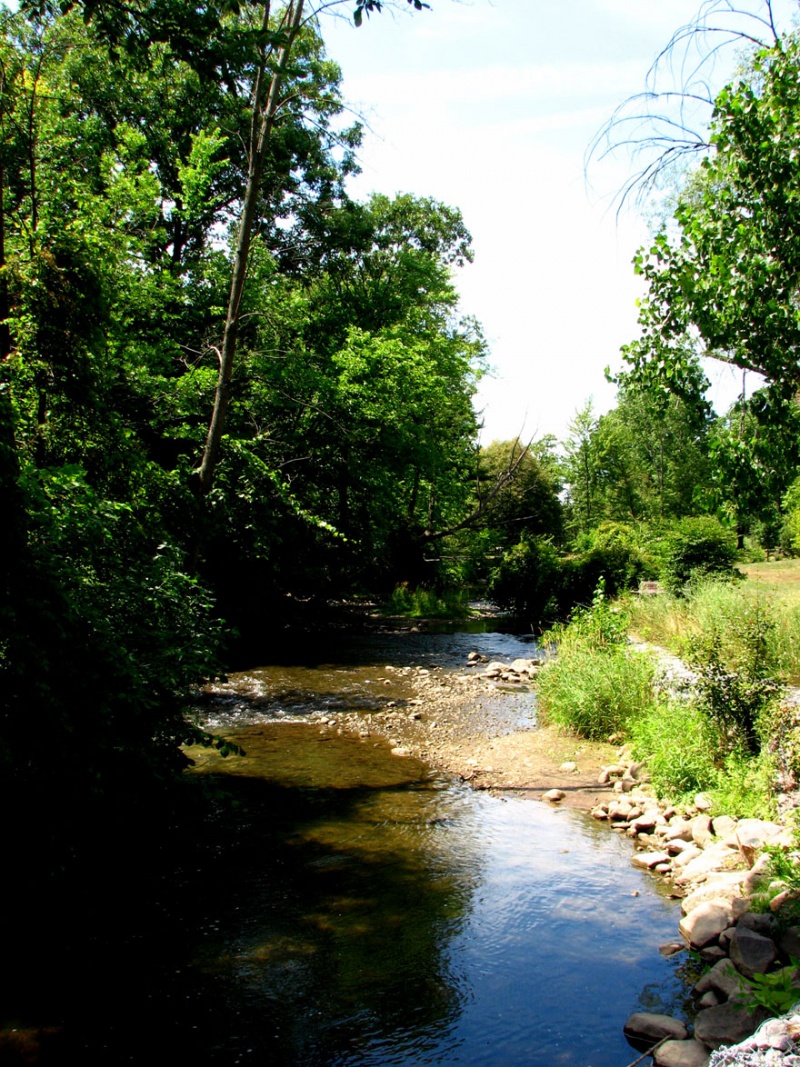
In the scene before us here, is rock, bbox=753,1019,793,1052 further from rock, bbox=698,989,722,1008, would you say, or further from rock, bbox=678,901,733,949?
rock, bbox=678,901,733,949

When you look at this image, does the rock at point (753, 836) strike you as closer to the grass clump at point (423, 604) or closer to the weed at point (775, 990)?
the weed at point (775, 990)

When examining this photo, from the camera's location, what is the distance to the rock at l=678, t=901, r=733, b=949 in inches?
195

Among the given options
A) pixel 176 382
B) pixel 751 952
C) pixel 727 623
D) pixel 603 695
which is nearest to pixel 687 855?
pixel 751 952

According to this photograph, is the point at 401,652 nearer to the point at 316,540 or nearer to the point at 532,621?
the point at 316,540

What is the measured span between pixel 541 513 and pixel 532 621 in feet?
58.3

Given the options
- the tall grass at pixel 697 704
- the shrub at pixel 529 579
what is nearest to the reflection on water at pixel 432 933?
the tall grass at pixel 697 704

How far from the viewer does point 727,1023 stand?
396cm

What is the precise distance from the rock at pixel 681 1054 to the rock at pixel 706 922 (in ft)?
3.55

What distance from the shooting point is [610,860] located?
22.0 ft

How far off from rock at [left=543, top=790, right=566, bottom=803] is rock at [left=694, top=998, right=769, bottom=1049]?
415 cm

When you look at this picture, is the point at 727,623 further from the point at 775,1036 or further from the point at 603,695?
the point at 775,1036

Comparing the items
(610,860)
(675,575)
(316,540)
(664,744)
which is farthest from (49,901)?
(675,575)

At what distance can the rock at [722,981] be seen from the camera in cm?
434

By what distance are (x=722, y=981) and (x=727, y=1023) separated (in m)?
0.51
